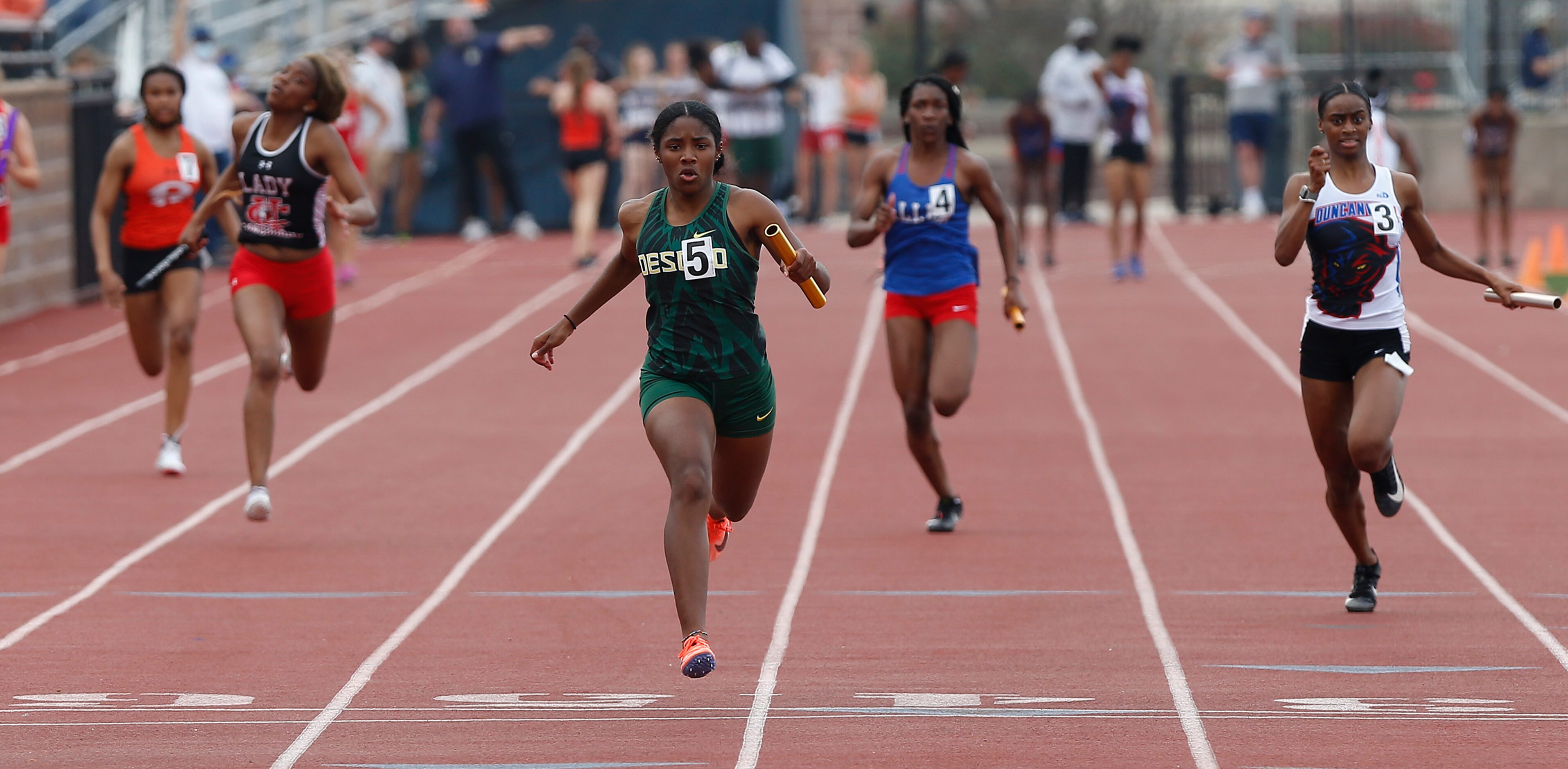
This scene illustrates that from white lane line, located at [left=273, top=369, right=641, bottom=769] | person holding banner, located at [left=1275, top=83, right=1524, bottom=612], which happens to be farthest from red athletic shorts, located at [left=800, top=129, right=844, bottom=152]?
person holding banner, located at [left=1275, top=83, right=1524, bottom=612]

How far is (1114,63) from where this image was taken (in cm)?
1850

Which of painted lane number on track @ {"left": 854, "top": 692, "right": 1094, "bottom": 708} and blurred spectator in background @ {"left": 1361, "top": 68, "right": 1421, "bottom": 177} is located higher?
blurred spectator in background @ {"left": 1361, "top": 68, "right": 1421, "bottom": 177}

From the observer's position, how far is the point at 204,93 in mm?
18141

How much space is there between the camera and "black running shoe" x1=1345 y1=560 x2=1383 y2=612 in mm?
7816

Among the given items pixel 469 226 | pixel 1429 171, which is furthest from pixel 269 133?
pixel 1429 171

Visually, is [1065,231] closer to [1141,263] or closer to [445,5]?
[1141,263]

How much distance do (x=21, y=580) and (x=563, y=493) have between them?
2839 mm

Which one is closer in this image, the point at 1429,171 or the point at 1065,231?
the point at 1065,231

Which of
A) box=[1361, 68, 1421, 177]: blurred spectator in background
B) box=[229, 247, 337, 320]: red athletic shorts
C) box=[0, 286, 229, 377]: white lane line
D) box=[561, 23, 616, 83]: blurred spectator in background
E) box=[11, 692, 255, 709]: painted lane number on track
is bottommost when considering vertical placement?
box=[11, 692, 255, 709]: painted lane number on track

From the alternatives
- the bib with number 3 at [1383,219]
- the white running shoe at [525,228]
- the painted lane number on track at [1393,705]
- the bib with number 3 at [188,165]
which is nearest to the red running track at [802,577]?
the painted lane number on track at [1393,705]

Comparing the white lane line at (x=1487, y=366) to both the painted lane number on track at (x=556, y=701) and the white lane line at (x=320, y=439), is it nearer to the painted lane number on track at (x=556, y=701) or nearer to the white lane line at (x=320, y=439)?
the white lane line at (x=320, y=439)

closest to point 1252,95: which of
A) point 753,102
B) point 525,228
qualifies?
point 753,102

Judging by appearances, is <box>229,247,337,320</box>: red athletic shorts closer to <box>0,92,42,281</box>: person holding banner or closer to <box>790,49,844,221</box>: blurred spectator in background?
Answer: <box>0,92,42,281</box>: person holding banner

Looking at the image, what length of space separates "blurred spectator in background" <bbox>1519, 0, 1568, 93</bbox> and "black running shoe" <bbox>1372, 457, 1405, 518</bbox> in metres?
20.3
